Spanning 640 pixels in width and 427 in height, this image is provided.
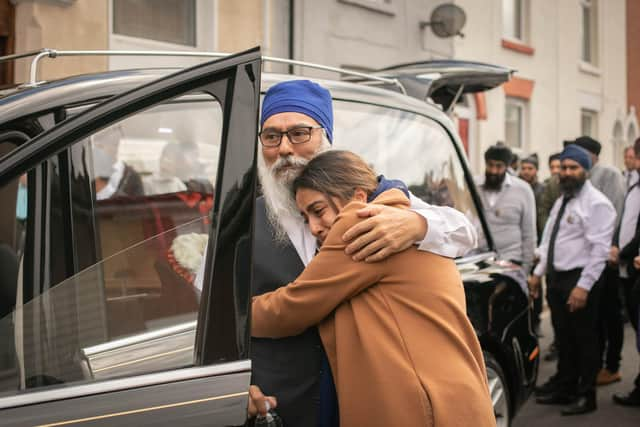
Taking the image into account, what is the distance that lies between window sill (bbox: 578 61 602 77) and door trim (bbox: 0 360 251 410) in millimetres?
16630

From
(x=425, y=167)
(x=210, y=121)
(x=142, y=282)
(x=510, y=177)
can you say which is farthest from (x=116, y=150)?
(x=510, y=177)

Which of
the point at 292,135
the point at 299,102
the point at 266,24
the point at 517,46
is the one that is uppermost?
the point at 517,46

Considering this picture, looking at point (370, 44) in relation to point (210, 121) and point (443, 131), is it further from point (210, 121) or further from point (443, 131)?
point (210, 121)

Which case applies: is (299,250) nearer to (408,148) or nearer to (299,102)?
(299,102)

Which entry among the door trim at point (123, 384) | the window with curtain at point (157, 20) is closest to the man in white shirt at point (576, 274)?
the door trim at point (123, 384)

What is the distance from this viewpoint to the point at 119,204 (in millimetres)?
2365

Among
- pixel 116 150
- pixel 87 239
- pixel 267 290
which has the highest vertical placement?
pixel 116 150

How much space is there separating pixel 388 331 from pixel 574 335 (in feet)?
13.3

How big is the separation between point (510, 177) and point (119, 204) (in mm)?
5072

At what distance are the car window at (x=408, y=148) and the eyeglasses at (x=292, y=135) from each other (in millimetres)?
785

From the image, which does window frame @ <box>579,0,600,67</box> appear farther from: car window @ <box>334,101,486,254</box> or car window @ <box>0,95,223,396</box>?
car window @ <box>0,95,223,396</box>

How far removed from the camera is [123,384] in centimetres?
191

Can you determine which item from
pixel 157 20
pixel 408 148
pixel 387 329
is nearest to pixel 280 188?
pixel 387 329

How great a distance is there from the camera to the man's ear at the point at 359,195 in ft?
7.26
